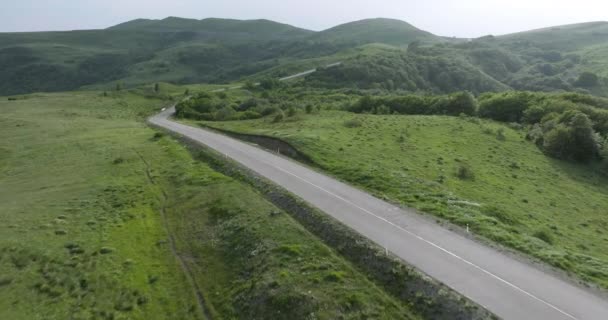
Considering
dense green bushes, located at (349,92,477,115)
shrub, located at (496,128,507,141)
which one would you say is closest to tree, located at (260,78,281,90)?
dense green bushes, located at (349,92,477,115)

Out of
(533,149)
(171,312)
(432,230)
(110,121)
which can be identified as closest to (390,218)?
(432,230)

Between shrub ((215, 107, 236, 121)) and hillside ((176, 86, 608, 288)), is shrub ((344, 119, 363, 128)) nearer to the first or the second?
hillside ((176, 86, 608, 288))

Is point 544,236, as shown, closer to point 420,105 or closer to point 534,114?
point 534,114

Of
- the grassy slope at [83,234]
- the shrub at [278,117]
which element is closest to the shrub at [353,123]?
the shrub at [278,117]

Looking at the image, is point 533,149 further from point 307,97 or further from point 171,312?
point 307,97

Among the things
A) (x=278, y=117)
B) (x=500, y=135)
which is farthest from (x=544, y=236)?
(x=278, y=117)
